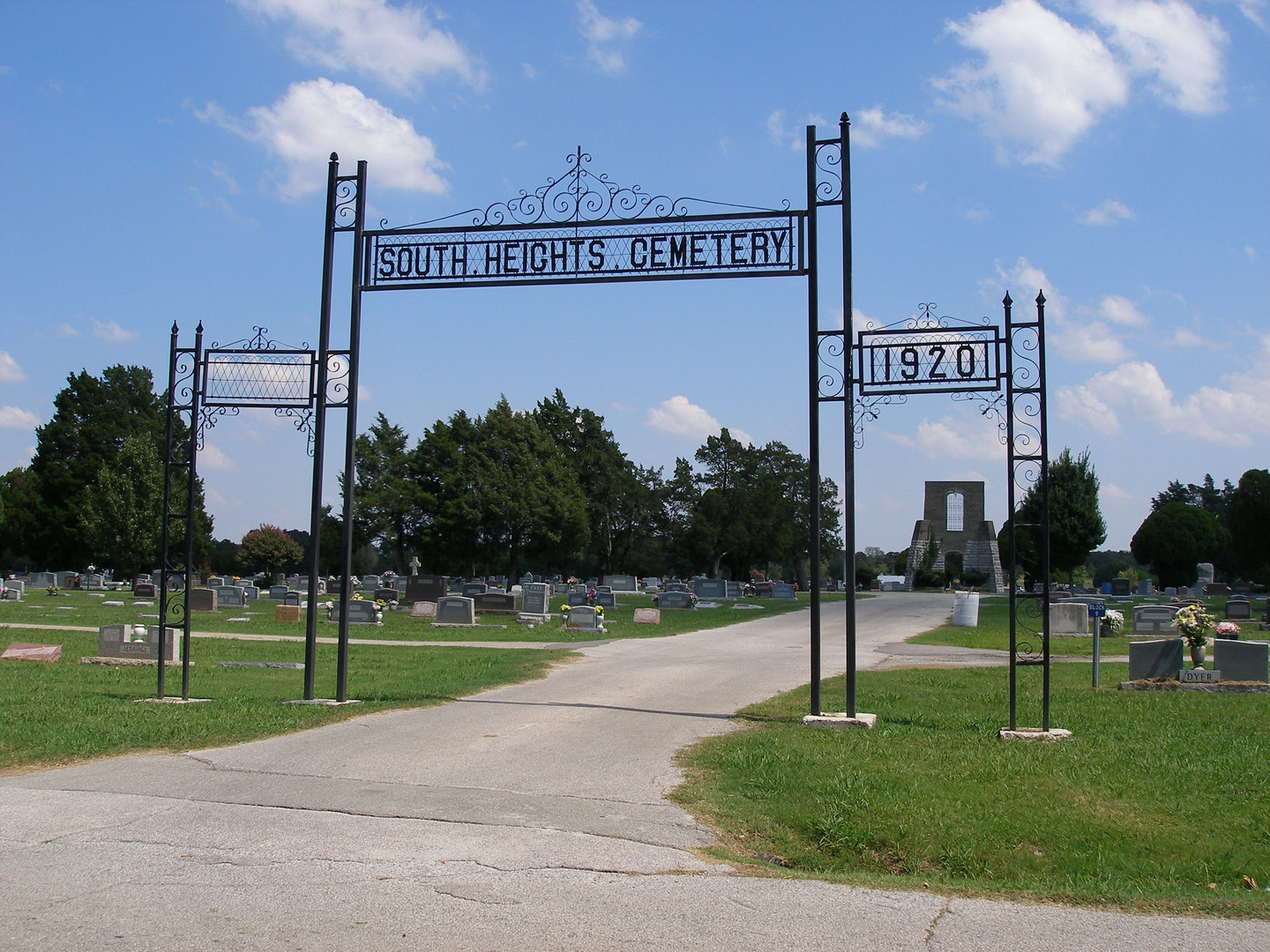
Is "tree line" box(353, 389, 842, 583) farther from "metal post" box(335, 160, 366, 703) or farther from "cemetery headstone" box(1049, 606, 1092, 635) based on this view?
"metal post" box(335, 160, 366, 703)

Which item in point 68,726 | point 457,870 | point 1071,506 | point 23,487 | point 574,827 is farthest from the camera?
point 23,487

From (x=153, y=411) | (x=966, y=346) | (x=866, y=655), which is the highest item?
(x=153, y=411)

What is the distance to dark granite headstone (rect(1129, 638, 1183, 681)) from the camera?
14688 mm

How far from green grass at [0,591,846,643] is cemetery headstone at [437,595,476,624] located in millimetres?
542

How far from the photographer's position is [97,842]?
5.69m

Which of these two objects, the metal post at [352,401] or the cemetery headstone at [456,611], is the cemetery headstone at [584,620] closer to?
the cemetery headstone at [456,611]

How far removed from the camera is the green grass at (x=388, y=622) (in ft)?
84.2

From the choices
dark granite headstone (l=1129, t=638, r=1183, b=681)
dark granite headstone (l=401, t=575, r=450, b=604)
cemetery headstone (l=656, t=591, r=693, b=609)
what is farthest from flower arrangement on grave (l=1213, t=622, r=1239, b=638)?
dark granite headstone (l=401, t=575, r=450, b=604)

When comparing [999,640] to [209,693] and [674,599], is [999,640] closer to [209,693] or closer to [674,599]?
[674,599]

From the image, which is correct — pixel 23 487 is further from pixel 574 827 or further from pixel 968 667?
pixel 574 827

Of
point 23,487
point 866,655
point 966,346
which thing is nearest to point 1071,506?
point 866,655

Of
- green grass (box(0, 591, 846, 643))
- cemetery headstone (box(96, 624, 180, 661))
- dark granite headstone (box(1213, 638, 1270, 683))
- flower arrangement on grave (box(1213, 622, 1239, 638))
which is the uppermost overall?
flower arrangement on grave (box(1213, 622, 1239, 638))

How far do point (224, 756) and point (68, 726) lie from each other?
93.8 inches

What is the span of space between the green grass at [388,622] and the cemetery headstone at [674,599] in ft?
1.95
